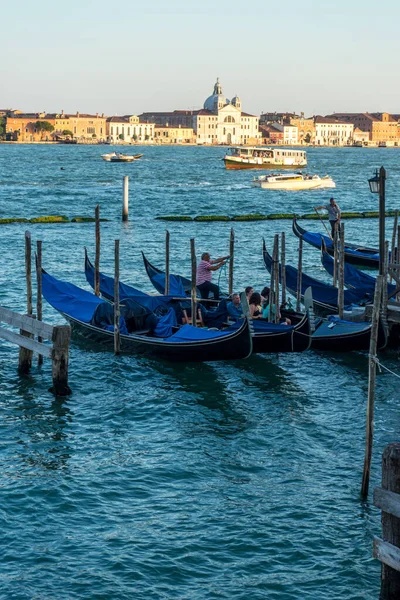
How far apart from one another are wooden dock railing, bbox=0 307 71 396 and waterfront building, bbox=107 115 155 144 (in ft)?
458

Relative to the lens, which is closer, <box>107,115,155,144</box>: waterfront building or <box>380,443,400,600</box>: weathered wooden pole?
<box>380,443,400,600</box>: weathered wooden pole

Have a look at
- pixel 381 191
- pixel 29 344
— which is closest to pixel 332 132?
pixel 381 191

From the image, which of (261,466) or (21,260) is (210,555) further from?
(21,260)

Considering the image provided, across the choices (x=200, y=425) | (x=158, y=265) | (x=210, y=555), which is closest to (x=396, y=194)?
(x=158, y=265)

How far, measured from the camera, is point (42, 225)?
2792cm

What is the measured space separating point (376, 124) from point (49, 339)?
160328 millimetres

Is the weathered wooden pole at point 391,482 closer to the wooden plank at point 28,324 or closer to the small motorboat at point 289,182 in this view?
the wooden plank at point 28,324

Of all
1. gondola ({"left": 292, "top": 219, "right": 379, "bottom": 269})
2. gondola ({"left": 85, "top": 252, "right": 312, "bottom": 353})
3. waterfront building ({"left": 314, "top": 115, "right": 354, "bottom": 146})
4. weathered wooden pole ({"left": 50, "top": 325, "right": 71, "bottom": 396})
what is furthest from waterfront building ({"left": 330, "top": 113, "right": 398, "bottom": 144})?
weathered wooden pole ({"left": 50, "top": 325, "right": 71, "bottom": 396})

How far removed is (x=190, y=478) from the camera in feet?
25.7

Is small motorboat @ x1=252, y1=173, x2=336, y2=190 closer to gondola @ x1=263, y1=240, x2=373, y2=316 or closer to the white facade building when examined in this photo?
gondola @ x1=263, y1=240, x2=373, y2=316

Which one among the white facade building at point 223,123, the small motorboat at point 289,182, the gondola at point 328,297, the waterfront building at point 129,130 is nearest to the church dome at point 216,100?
the white facade building at point 223,123

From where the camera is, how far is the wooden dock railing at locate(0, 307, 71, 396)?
30.5 ft

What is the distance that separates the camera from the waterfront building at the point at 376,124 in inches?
6481

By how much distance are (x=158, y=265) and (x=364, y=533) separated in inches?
536
